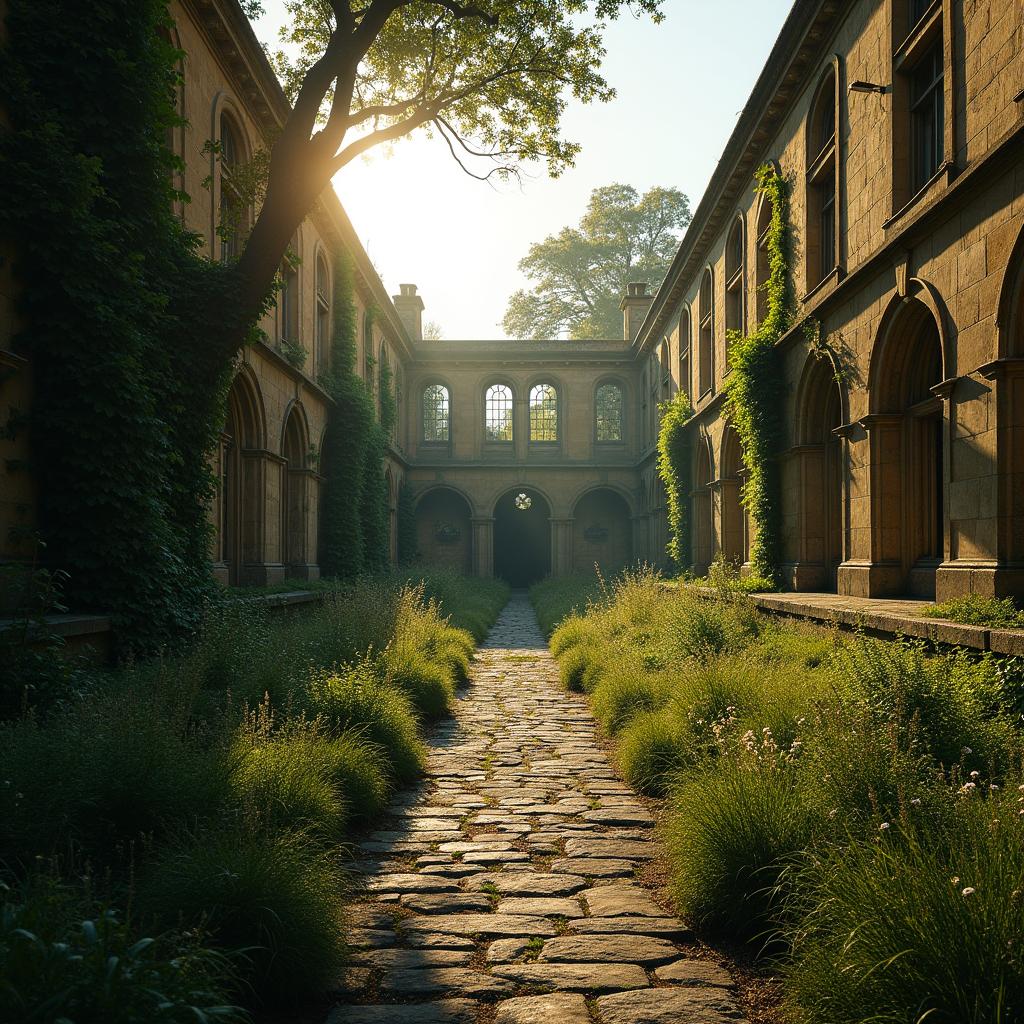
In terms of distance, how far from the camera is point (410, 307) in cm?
3681

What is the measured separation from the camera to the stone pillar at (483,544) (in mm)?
34406

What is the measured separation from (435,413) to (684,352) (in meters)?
13.5

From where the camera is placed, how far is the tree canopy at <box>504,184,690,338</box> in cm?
4400

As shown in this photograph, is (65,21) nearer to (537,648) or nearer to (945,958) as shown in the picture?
(945,958)

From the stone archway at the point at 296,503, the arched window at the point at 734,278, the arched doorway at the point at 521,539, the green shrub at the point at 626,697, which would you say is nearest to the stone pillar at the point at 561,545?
the arched doorway at the point at 521,539

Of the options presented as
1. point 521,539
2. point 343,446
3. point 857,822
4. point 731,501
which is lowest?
point 857,822

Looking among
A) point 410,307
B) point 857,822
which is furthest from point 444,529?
point 857,822

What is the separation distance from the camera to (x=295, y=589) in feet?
50.4

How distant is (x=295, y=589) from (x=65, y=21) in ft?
30.3

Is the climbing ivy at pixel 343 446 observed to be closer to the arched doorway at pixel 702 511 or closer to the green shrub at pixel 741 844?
the arched doorway at pixel 702 511

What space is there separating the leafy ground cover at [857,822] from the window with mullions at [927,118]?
224 inches

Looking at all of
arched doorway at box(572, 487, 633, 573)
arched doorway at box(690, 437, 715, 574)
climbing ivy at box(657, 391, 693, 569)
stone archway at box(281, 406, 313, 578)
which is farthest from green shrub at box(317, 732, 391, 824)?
arched doorway at box(572, 487, 633, 573)

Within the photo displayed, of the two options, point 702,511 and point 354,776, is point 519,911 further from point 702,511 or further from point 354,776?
point 702,511

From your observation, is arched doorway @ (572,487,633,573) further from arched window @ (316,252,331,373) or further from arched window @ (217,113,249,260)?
arched window @ (217,113,249,260)
